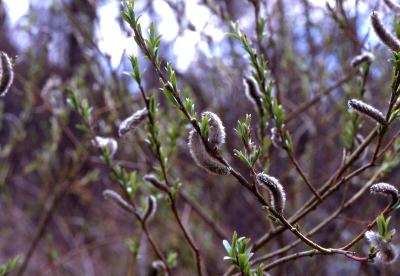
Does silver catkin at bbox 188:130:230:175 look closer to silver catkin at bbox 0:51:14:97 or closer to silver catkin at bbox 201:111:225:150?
silver catkin at bbox 201:111:225:150

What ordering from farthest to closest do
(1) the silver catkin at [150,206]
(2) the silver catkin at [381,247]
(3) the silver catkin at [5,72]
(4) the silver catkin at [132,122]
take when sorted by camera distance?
(1) the silver catkin at [150,206] → (4) the silver catkin at [132,122] → (3) the silver catkin at [5,72] → (2) the silver catkin at [381,247]

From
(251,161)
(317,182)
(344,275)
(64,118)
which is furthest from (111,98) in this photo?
(344,275)

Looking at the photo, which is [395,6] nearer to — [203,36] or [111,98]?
[203,36]

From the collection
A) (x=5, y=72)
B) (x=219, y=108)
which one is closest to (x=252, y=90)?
(x=5, y=72)

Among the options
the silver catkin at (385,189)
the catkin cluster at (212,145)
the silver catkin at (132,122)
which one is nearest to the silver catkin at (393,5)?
the silver catkin at (385,189)

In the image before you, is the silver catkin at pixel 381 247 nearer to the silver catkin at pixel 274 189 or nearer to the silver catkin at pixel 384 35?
the silver catkin at pixel 274 189

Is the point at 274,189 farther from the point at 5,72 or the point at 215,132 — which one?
the point at 5,72
